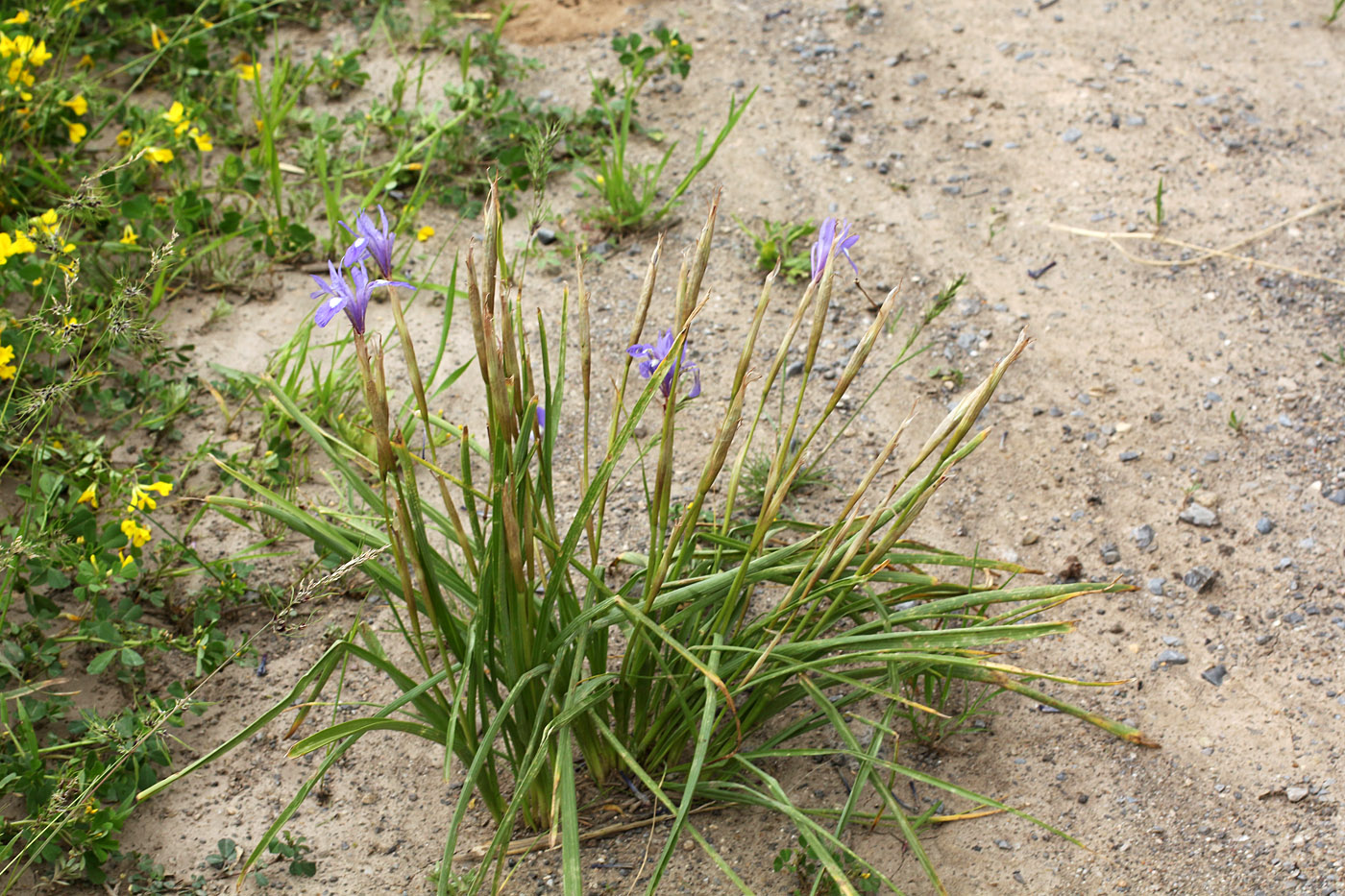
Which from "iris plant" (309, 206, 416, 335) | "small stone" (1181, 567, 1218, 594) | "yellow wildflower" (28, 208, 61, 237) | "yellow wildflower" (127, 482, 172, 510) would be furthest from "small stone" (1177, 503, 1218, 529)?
"yellow wildflower" (28, 208, 61, 237)

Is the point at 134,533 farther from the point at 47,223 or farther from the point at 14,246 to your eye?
the point at 47,223

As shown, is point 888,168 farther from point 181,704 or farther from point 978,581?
point 181,704

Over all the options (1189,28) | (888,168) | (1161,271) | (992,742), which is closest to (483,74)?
(888,168)

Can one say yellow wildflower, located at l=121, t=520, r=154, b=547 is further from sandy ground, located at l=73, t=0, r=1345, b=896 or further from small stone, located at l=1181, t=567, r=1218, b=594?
small stone, located at l=1181, t=567, r=1218, b=594

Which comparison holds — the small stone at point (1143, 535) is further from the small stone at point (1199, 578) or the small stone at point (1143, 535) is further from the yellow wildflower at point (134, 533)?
the yellow wildflower at point (134, 533)

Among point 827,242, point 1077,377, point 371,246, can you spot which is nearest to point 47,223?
point 371,246

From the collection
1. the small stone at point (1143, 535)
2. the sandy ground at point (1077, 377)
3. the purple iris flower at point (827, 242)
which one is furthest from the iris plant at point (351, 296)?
the small stone at point (1143, 535)

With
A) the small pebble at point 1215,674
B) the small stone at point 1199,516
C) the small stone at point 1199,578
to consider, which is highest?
the small stone at point 1199,516
